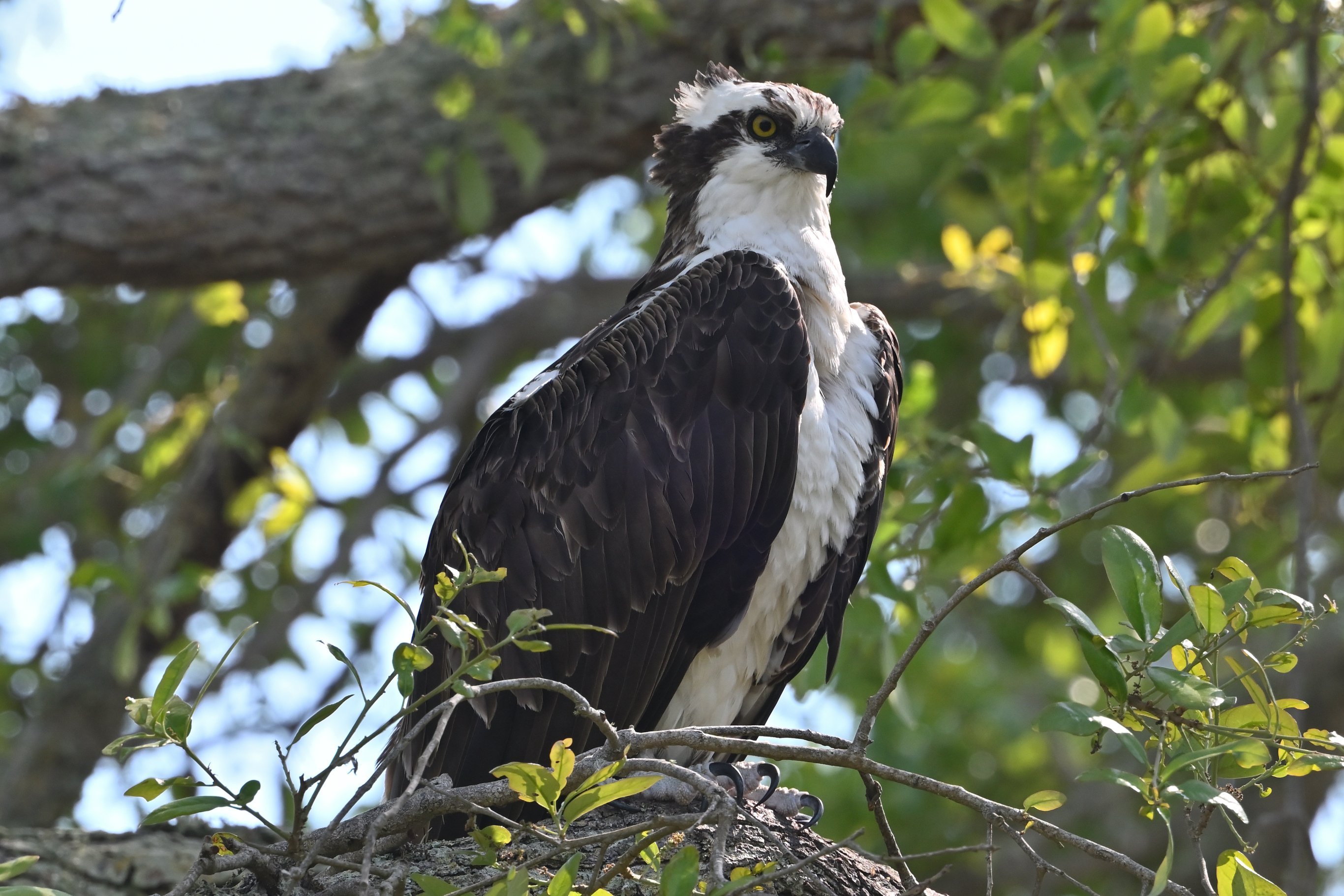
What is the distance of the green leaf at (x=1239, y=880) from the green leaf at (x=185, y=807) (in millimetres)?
1607

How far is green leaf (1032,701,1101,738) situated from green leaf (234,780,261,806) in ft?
4.00

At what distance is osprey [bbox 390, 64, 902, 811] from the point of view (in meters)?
3.48

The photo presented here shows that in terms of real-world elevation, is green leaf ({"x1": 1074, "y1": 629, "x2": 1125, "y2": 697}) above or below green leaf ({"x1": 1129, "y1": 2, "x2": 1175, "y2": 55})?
below

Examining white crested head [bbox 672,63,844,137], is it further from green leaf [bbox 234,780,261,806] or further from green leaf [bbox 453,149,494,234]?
green leaf [bbox 234,780,261,806]

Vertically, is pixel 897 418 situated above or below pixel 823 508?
above

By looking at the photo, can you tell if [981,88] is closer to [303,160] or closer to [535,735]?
[303,160]

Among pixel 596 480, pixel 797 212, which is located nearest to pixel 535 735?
pixel 596 480

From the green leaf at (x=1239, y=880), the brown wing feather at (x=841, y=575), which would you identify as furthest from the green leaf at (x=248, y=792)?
the brown wing feather at (x=841, y=575)

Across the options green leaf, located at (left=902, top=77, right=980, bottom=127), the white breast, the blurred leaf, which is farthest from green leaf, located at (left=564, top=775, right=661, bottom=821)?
the blurred leaf

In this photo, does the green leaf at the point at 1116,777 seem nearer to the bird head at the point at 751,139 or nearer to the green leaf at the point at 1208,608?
the green leaf at the point at 1208,608

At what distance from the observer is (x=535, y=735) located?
3.51 meters

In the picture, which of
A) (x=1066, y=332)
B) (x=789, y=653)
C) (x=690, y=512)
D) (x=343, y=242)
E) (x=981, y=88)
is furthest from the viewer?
(x=981, y=88)

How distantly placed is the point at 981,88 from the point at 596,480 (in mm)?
2877

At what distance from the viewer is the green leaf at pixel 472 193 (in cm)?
479
